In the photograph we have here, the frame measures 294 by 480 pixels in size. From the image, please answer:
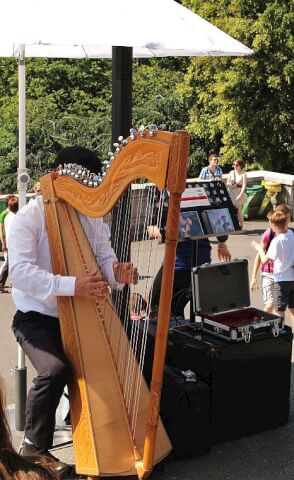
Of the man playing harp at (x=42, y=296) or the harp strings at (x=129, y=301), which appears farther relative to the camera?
the man playing harp at (x=42, y=296)

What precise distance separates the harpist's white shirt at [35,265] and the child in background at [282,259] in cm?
266

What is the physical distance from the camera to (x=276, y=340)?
529cm

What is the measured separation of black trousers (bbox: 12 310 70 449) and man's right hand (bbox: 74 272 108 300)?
1.13 ft

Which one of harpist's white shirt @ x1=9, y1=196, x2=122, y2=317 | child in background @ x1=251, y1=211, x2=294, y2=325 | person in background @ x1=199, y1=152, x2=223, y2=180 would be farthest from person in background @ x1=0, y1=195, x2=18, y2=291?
harpist's white shirt @ x1=9, y1=196, x2=122, y2=317

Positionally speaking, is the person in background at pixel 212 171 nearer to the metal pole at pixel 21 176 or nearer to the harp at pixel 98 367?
the metal pole at pixel 21 176

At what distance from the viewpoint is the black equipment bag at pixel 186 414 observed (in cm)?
486

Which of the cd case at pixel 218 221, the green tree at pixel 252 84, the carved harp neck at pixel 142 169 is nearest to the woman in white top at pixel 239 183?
the green tree at pixel 252 84

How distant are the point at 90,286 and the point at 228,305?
168 centimetres

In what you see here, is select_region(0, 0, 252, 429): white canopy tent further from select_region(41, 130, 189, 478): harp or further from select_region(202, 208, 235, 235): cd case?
select_region(202, 208, 235, 235): cd case

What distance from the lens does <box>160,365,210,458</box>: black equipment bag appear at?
4.86m

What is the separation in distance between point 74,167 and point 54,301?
2.48 ft

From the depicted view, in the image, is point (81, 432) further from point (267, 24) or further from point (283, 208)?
point (267, 24)

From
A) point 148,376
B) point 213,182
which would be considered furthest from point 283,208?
point 148,376

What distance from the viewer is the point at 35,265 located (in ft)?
14.8
